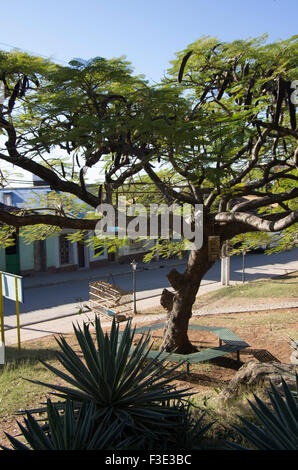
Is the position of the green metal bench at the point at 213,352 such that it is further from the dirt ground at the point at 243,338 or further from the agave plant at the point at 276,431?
the agave plant at the point at 276,431

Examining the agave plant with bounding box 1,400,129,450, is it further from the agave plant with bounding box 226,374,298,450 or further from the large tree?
the large tree

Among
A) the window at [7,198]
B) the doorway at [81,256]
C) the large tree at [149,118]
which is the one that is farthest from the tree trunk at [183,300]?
the doorway at [81,256]

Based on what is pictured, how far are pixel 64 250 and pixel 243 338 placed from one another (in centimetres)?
1562

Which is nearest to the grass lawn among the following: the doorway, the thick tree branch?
the thick tree branch

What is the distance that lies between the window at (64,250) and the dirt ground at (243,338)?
12.2 m

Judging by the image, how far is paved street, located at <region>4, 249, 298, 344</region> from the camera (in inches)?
537

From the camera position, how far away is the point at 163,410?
3209 mm

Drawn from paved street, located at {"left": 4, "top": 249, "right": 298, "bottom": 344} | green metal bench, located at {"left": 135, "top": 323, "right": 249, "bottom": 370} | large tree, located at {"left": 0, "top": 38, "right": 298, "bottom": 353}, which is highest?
large tree, located at {"left": 0, "top": 38, "right": 298, "bottom": 353}

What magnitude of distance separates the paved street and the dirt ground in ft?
9.46

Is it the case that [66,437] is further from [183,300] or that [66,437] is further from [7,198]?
[7,198]

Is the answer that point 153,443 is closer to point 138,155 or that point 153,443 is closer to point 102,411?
point 102,411

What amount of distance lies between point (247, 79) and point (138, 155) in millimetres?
2748

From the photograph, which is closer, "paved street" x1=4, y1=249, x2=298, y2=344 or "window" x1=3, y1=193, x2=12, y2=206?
"paved street" x1=4, y1=249, x2=298, y2=344

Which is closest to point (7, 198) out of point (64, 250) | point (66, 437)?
point (64, 250)
